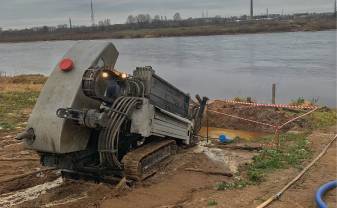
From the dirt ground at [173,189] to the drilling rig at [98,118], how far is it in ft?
0.93

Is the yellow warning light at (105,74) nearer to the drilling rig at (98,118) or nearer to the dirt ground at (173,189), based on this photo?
the drilling rig at (98,118)

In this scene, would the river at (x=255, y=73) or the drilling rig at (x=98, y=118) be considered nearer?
the drilling rig at (x=98, y=118)

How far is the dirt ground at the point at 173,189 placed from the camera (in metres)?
7.24

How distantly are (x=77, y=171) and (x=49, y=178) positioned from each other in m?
0.98

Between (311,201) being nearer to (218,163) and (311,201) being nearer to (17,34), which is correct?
(218,163)

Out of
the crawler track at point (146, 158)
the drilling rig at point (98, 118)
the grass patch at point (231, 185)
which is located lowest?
the grass patch at point (231, 185)

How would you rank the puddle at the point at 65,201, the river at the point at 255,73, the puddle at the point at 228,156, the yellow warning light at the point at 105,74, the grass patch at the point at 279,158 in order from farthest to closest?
the river at the point at 255,73 → the puddle at the point at 228,156 → the grass patch at the point at 279,158 → the puddle at the point at 65,201 → the yellow warning light at the point at 105,74

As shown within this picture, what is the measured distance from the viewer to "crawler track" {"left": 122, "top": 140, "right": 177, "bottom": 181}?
24.8ft

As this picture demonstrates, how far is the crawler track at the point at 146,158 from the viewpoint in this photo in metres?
7.56

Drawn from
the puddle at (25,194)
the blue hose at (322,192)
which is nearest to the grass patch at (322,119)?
the blue hose at (322,192)

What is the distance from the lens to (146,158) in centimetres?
805

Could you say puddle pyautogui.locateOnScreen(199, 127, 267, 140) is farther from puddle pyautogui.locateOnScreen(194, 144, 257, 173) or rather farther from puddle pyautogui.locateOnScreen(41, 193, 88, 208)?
puddle pyautogui.locateOnScreen(41, 193, 88, 208)

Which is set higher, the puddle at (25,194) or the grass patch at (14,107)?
the puddle at (25,194)

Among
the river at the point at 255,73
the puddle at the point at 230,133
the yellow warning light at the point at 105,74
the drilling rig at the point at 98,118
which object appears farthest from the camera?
the river at the point at 255,73
